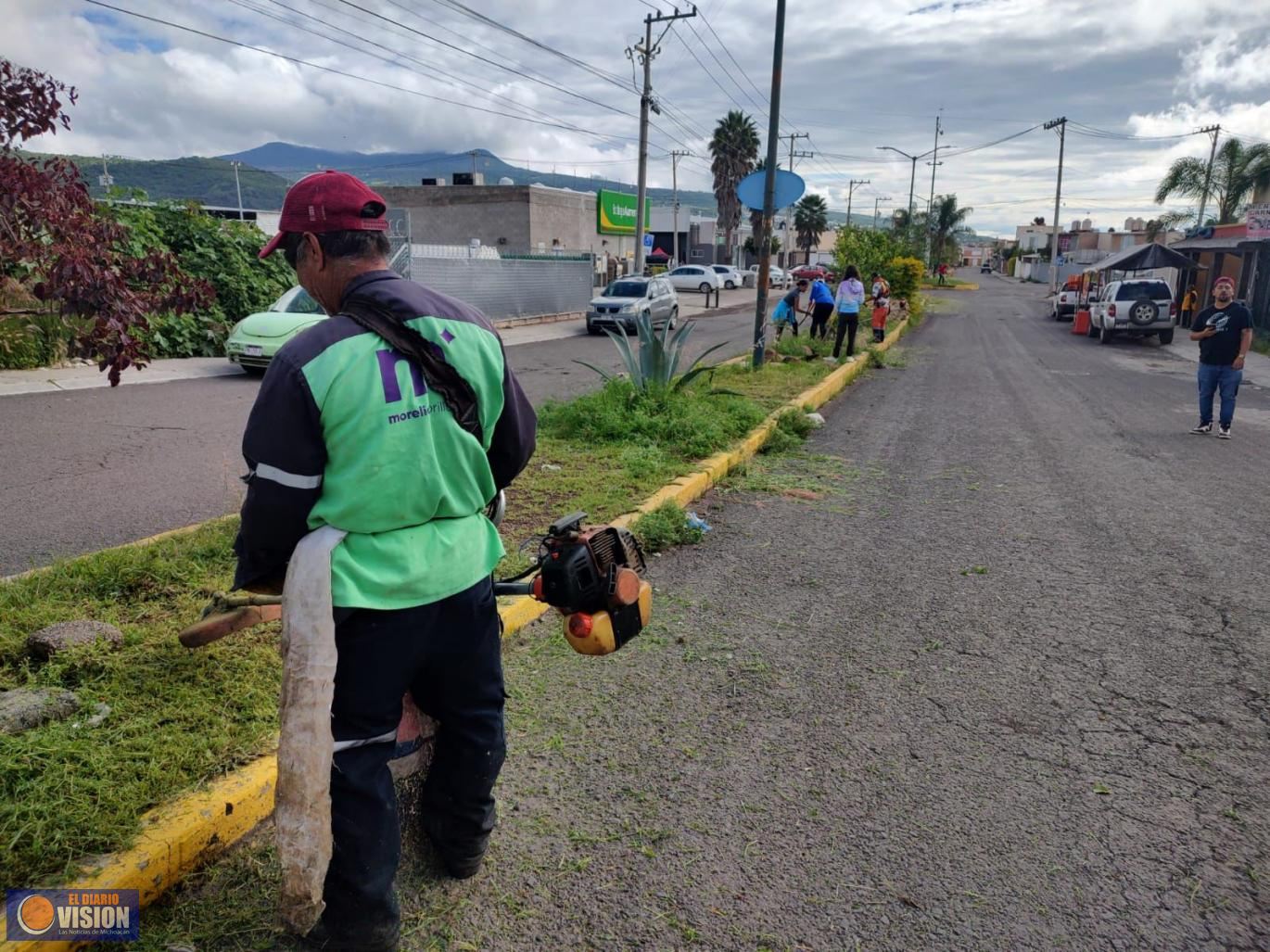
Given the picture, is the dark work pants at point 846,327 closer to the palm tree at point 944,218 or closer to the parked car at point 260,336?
the parked car at point 260,336

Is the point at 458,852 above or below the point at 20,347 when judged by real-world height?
below

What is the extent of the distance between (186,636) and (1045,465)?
7.73 m

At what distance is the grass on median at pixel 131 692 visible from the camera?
2492mm

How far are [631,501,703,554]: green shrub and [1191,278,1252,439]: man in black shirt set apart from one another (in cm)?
699

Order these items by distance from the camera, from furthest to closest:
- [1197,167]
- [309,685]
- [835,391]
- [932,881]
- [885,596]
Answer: [1197,167] < [835,391] < [885,596] < [932,881] < [309,685]

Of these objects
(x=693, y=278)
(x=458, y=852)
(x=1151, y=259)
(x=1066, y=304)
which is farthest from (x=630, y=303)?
(x=693, y=278)

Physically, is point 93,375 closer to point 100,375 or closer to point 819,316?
point 100,375

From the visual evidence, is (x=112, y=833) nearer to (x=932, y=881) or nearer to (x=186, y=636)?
(x=186, y=636)

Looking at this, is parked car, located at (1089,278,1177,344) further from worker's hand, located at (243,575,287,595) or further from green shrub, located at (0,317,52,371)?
worker's hand, located at (243,575,287,595)

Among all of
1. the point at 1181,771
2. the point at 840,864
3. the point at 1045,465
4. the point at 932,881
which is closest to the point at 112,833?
the point at 840,864

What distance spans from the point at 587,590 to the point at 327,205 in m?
1.21

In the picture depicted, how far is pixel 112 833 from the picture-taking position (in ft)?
8.10

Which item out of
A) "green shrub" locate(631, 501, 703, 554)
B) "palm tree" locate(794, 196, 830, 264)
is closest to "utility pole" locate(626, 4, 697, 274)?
"green shrub" locate(631, 501, 703, 554)

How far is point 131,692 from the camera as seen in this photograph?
3.22 meters
